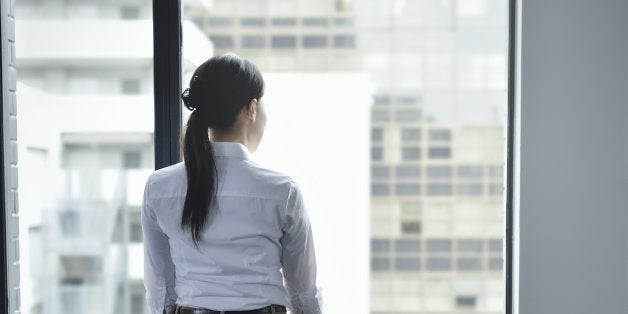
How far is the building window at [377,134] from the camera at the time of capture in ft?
4.84

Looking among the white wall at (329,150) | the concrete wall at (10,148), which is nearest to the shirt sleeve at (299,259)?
the white wall at (329,150)

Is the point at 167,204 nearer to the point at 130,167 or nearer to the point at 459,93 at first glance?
the point at 130,167

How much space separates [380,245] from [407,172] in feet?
0.67

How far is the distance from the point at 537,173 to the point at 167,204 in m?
0.81

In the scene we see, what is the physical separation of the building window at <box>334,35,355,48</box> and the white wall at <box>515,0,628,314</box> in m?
0.42

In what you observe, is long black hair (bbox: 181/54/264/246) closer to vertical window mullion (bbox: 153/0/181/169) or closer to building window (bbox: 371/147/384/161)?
vertical window mullion (bbox: 153/0/181/169)

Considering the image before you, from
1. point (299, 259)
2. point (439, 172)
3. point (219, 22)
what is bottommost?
point (299, 259)

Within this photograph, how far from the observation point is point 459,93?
1.50 meters

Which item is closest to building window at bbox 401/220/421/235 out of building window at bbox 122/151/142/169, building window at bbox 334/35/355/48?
building window at bbox 334/35/355/48

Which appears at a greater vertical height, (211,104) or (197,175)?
(211,104)

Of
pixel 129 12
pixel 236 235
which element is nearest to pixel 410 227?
pixel 236 235

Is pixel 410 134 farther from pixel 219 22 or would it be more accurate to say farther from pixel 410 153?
pixel 219 22

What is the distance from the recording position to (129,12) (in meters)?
1.50

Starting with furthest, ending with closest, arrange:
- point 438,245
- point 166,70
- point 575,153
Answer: point 438,245 < point 166,70 < point 575,153
